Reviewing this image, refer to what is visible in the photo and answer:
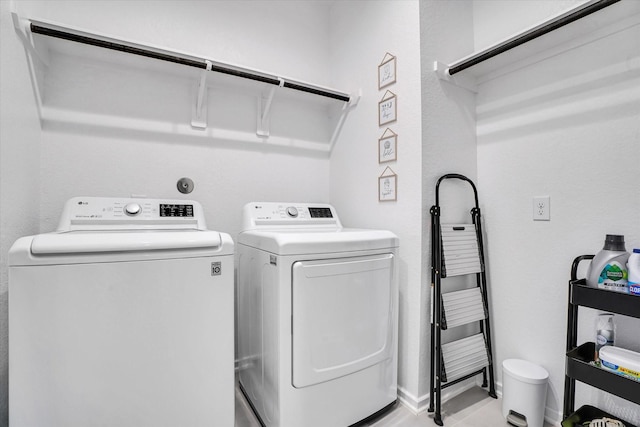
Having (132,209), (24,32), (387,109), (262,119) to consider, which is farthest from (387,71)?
(24,32)

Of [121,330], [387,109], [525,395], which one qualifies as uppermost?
[387,109]

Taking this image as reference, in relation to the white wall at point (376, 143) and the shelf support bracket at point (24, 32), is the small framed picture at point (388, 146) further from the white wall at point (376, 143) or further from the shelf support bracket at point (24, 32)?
the shelf support bracket at point (24, 32)

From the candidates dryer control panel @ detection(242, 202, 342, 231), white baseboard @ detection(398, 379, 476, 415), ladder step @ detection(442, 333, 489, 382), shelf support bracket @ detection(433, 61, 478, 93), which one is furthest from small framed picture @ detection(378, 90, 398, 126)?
white baseboard @ detection(398, 379, 476, 415)

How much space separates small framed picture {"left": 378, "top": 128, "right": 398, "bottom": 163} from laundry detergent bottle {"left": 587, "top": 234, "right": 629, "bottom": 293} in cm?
101

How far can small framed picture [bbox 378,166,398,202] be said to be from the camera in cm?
176

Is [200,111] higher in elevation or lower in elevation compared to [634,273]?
higher

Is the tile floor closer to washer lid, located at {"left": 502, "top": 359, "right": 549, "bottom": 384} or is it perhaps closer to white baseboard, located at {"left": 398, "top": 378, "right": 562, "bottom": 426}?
white baseboard, located at {"left": 398, "top": 378, "right": 562, "bottom": 426}

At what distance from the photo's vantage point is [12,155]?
124 cm

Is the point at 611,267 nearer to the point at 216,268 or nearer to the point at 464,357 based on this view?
the point at 464,357

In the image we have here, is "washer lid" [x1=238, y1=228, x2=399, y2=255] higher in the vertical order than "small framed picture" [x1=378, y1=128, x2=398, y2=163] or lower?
lower

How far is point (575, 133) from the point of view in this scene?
1.43 metres

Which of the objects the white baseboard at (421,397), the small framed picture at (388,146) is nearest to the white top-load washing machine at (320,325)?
the white baseboard at (421,397)

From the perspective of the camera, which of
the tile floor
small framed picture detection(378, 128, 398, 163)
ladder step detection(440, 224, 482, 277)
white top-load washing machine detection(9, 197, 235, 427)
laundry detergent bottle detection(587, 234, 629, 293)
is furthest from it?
small framed picture detection(378, 128, 398, 163)

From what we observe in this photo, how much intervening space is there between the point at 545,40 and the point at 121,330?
223 cm
